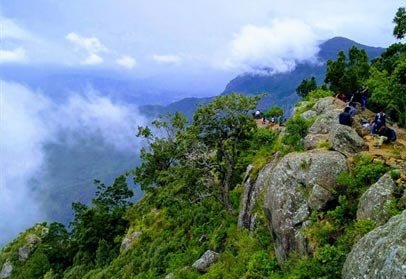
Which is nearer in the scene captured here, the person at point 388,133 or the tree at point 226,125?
the person at point 388,133

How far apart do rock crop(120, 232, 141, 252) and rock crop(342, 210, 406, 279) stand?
43.2m

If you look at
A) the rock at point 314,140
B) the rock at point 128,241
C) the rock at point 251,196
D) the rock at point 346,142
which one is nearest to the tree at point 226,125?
the rock at point 251,196

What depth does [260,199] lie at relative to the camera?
30531 mm

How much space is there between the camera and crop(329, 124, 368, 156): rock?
2641 cm

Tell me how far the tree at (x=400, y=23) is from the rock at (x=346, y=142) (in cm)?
1470

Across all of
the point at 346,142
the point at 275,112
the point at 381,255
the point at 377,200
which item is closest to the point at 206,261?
the point at 346,142

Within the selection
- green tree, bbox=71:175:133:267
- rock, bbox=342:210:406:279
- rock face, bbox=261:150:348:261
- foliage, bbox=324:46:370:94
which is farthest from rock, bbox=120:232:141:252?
rock, bbox=342:210:406:279

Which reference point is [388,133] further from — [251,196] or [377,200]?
[251,196]

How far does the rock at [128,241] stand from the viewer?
58.6 meters

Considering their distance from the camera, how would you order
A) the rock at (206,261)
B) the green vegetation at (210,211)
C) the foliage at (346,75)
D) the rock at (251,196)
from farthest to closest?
the foliage at (346,75), the rock at (206,261), the rock at (251,196), the green vegetation at (210,211)

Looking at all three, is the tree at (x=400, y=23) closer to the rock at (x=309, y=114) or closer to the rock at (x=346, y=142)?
the rock at (x=309, y=114)

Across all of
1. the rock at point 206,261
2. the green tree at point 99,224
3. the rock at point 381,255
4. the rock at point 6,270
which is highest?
the rock at point 381,255

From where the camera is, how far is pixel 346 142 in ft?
87.8

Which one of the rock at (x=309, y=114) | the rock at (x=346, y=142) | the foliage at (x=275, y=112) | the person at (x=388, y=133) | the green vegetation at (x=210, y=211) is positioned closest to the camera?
the green vegetation at (x=210, y=211)
